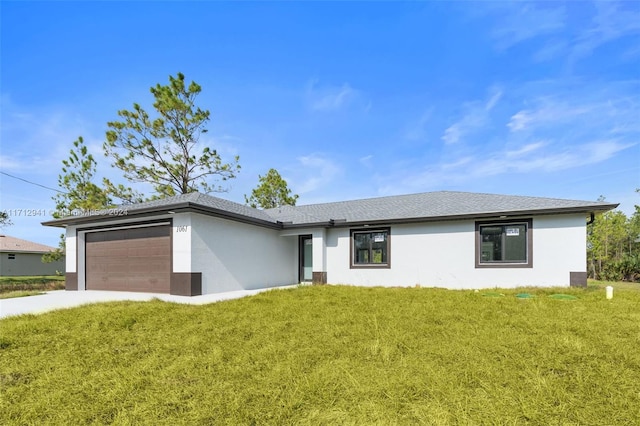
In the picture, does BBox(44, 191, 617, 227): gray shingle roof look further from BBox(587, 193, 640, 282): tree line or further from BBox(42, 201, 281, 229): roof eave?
BBox(587, 193, 640, 282): tree line

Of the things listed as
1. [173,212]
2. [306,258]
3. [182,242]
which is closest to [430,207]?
[306,258]

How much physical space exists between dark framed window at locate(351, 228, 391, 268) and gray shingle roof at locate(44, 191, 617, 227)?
67 cm

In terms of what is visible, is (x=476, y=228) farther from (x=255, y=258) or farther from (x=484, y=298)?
(x=255, y=258)

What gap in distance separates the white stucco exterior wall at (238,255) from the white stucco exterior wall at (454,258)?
2300 millimetres

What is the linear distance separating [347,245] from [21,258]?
104ft

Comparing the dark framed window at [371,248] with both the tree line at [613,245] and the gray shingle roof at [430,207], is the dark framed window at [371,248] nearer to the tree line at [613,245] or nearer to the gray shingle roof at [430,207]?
the gray shingle roof at [430,207]

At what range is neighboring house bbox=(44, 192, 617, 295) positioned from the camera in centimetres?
1005

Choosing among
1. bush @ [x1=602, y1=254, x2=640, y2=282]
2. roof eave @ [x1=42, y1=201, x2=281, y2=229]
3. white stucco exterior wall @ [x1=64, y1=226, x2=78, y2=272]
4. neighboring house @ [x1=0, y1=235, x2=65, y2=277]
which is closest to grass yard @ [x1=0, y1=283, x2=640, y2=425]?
roof eave @ [x1=42, y1=201, x2=281, y2=229]

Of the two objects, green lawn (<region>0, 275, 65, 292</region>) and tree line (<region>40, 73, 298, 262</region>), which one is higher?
tree line (<region>40, 73, 298, 262</region>)

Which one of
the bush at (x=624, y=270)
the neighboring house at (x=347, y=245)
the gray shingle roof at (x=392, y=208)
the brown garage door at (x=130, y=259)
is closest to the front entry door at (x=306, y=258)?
the neighboring house at (x=347, y=245)

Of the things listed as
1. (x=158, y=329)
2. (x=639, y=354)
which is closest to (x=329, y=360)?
(x=158, y=329)

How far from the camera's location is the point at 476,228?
11.1 meters

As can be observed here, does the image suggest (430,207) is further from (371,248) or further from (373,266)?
(373,266)

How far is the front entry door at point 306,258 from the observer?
48.0ft
